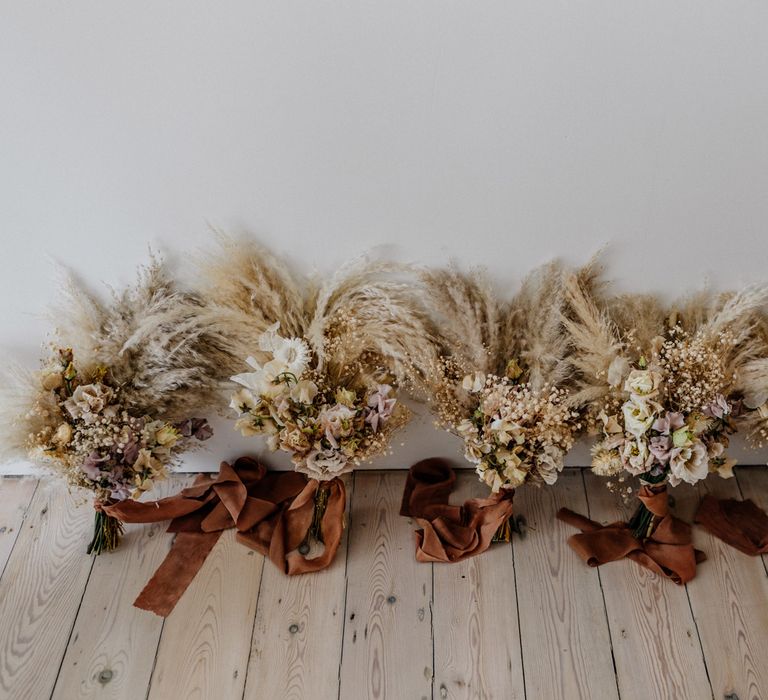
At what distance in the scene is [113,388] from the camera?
1.98m

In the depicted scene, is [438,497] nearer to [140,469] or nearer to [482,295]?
[482,295]

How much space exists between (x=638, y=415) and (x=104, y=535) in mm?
1418

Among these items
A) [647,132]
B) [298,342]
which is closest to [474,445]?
[298,342]

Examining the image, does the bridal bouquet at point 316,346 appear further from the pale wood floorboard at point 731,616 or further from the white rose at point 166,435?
the pale wood floorboard at point 731,616

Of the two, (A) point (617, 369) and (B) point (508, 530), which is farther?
(B) point (508, 530)

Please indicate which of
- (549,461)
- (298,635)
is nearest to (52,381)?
(298,635)

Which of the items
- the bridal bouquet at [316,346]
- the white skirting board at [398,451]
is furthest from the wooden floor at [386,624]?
the bridal bouquet at [316,346]

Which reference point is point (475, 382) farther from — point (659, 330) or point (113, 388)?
point (113, 388)

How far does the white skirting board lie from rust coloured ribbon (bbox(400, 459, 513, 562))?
7 centimetres

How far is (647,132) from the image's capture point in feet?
5.62

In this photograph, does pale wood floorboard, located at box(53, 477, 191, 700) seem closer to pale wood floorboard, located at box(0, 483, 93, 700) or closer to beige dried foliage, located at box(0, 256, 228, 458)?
pale wood floorboard, located at box(0, 483, 93, 700)

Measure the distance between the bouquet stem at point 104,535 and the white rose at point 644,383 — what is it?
1.38 m

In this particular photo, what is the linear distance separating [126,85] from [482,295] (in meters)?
0.92

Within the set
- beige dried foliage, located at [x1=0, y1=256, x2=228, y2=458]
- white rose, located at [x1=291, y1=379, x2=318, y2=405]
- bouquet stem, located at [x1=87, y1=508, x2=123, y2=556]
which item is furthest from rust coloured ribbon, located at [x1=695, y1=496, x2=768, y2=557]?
bouquet stem, located at [x1=87, y1=508, x2=123, y2=556]
